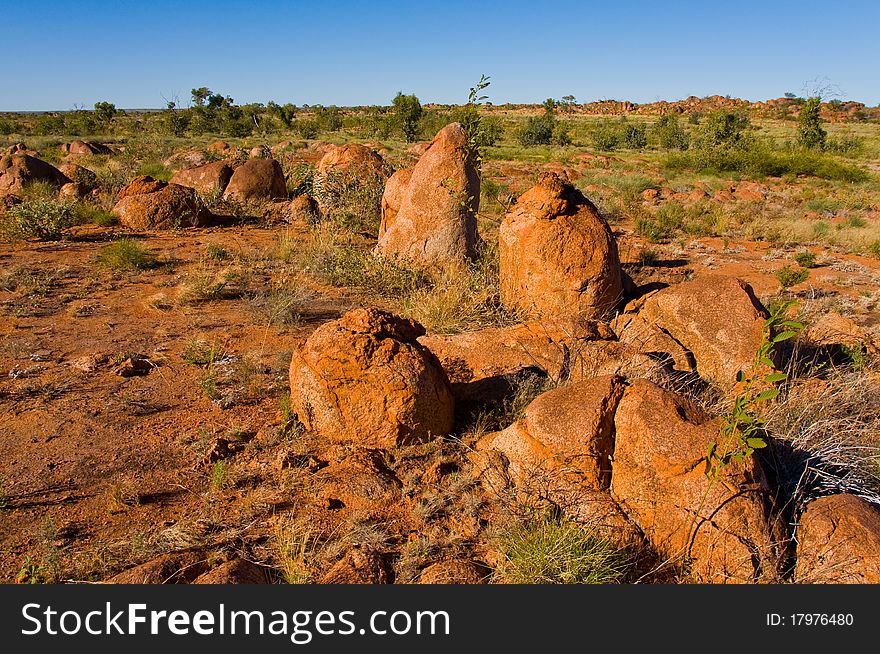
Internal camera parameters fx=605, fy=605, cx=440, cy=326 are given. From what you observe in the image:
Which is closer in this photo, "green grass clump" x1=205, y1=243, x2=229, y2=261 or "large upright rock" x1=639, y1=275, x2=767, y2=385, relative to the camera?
"large upright rock" x1=639, y1=275, x2=767, y2=385

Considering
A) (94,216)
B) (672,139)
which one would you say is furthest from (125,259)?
(672,139)

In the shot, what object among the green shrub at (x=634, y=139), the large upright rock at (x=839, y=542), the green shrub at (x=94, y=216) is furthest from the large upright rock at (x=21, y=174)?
the green shrub at (x=634, y=139)

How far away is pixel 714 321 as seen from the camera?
4.57m

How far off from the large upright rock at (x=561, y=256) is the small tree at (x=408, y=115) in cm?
2743

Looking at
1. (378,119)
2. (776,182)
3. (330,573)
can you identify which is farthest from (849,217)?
(378,119)

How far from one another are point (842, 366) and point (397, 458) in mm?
3919

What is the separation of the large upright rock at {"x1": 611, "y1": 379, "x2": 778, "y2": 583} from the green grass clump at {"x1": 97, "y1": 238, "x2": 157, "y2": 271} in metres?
6.62

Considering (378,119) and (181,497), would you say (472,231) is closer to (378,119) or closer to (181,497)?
(181,497)

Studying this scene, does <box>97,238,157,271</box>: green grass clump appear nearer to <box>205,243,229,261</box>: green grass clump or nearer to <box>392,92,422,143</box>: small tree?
<box>205,243,229,261</box>: green grass clump

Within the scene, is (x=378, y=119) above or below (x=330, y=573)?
above

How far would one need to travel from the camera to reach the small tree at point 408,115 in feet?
102

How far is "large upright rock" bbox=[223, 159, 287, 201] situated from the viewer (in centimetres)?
1145

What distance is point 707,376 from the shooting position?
4473mm

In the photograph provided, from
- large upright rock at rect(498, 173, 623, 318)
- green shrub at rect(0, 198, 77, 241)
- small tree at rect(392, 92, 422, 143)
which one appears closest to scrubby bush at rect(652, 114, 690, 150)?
small tree at rect(392, 92, 422, 143)
